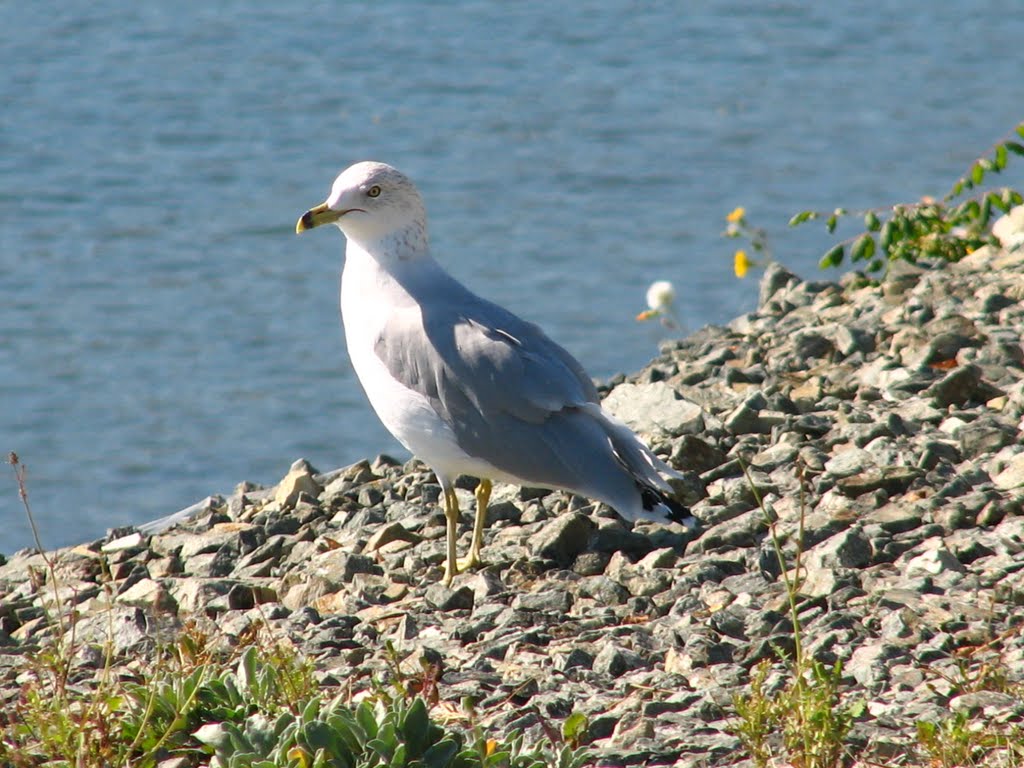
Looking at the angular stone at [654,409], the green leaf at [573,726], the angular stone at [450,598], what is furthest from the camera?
the angular stone at [654,409]

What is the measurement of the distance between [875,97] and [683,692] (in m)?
9.81

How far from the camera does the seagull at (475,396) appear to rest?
480 centimetres

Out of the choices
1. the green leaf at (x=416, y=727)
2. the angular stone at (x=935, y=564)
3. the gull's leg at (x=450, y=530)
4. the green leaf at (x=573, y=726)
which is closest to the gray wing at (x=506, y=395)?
the gull's leg at (x=450, y=530)

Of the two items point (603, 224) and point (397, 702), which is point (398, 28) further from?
point (397, 702)

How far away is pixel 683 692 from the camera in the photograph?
388 centimetres

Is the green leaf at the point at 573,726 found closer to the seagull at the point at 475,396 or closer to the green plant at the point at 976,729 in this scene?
the green plant at the point at 976,729

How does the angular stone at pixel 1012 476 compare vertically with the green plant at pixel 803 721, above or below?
below

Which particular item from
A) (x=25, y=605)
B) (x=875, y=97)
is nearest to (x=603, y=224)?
(x=875, y=97)

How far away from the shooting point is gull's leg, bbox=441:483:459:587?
492 cm

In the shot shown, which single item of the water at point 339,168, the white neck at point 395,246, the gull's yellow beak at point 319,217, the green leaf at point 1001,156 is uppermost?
the gull's yellow beak at point 319,217

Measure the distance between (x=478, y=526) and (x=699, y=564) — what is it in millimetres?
813

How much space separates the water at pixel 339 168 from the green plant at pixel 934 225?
2065 millimetres

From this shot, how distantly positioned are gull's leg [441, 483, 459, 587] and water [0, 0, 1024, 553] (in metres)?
3.04

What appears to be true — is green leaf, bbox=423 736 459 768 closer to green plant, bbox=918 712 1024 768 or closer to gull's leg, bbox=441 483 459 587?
green plant, bbox=918 712 1024 768
